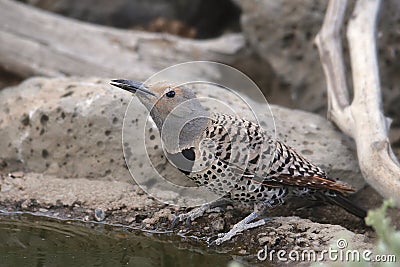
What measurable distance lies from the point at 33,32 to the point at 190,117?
3049mm

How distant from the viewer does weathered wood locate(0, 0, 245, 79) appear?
7.30 metres

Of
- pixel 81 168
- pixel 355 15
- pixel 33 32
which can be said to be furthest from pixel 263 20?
pixel 81 168

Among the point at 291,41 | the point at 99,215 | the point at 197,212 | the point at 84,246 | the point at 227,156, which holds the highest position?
the point at 291,41

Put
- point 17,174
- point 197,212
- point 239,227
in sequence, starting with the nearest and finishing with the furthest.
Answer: point 239,227, point 197,212, point 17,174

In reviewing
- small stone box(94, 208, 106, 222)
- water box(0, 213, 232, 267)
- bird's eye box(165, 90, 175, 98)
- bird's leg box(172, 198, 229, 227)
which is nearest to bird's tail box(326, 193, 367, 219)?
bird's leg box(172, 198, 229, 227)

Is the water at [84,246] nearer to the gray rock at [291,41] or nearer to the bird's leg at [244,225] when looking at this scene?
the bird's leg at [244,225]

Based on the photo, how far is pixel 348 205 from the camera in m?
5.36

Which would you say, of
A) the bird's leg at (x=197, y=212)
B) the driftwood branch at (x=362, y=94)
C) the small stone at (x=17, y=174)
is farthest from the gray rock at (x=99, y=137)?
the bird's leg at (x=197, y=212)

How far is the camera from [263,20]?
7.76m

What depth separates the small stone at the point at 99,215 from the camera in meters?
5.37

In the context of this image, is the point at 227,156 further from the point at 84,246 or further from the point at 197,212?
the point at 84,246

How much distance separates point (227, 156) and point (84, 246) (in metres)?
1.10

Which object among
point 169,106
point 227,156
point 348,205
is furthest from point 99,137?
point 348,205

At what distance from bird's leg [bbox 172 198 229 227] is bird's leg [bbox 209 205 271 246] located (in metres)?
0.30
